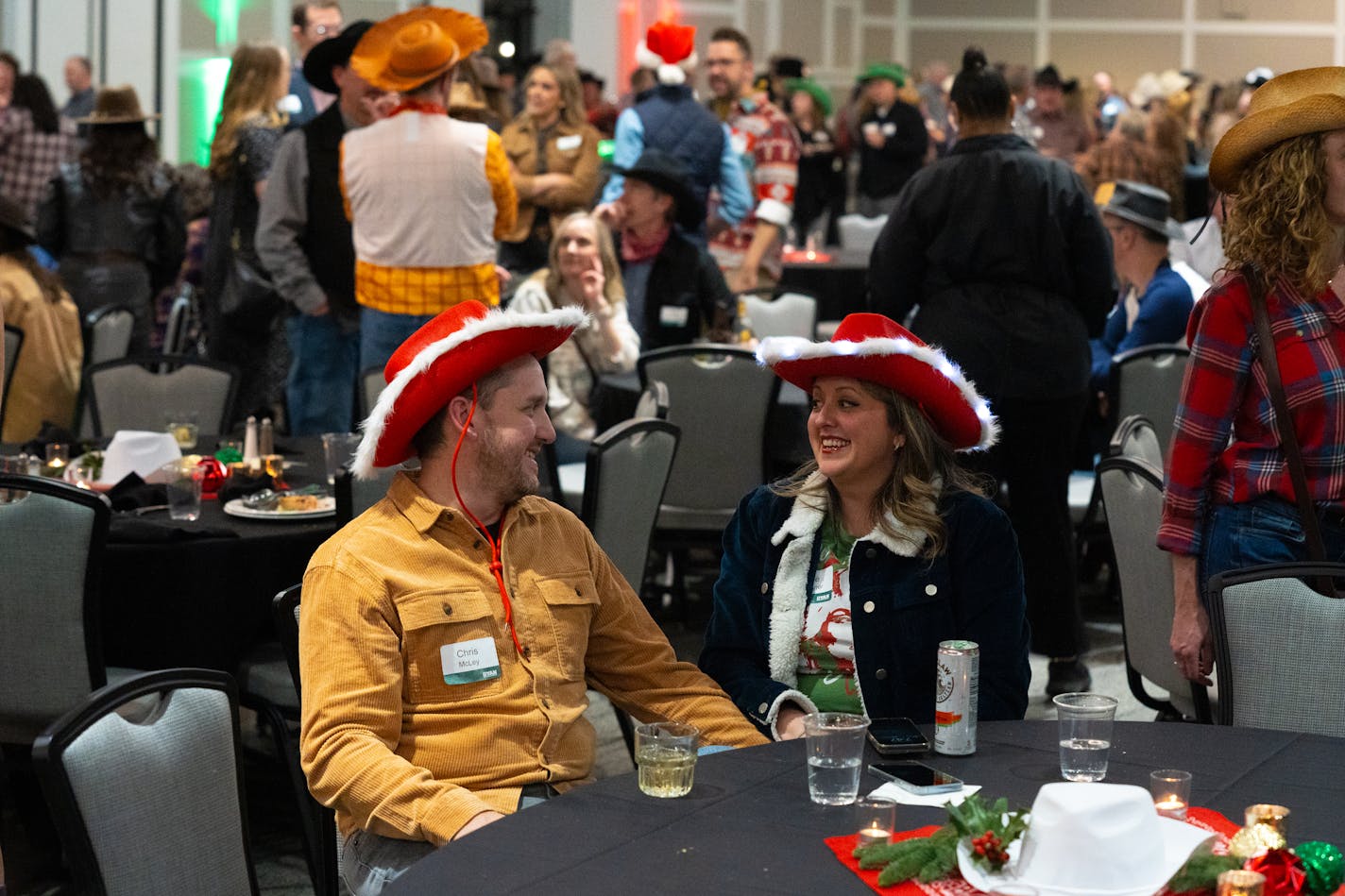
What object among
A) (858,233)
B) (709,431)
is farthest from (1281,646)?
(858,233)

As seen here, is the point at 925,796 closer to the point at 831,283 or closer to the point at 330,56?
the point at 330,56

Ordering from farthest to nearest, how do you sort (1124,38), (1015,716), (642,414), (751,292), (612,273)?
(1124,38)
(751,292)
(612,273)
(642,414)
(1015,716)

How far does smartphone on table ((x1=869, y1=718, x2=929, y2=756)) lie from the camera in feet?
7.84

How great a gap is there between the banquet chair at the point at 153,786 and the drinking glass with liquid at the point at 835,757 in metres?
0.75

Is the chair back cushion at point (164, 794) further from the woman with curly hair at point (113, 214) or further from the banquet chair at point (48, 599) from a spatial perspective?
the woman with curly hair at point (113, 214)

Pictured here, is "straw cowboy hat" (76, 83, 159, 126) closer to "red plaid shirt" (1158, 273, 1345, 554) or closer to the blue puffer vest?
the blue puffer vest

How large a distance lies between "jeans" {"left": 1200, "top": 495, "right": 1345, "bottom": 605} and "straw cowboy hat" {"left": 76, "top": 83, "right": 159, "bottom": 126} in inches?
209

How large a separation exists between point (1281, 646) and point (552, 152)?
5844 millimetres

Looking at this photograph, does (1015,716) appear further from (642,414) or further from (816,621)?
(642,414)

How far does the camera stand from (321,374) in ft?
20.9

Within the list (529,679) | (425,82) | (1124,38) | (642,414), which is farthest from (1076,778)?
(1124,38)

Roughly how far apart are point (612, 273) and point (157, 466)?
192cm

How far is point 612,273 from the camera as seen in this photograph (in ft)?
19.5

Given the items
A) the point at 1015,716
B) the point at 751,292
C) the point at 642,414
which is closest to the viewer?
the point at 1015,716
